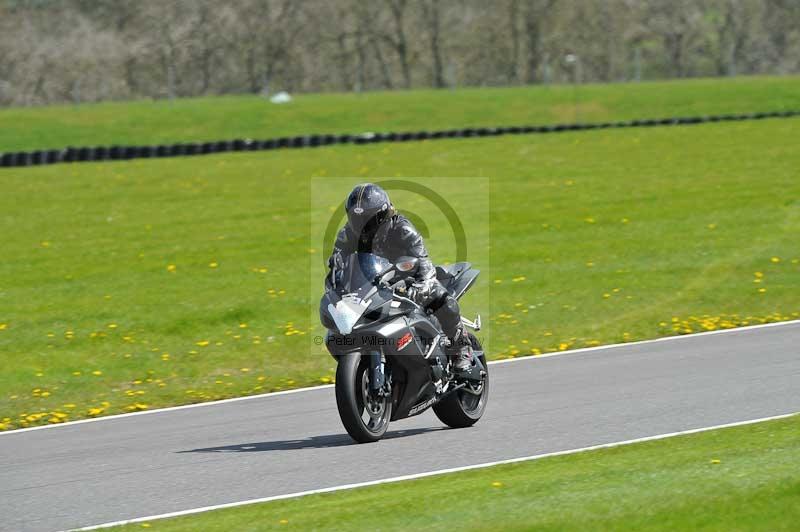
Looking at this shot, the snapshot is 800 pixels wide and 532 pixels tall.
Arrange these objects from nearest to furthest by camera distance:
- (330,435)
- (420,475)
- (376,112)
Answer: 1. (420,475)
2. (330,435)
3. (376,112)

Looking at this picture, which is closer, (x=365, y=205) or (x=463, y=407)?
(x=365, y=205)

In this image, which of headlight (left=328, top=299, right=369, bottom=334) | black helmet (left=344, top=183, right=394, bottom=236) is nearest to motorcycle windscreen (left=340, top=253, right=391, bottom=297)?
headlight (left=328, top=299, right=369, bottom=334)

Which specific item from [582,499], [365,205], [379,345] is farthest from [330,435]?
[582,499]

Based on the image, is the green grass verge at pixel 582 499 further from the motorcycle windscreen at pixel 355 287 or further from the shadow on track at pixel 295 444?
the shadow on track at pixel 295 444

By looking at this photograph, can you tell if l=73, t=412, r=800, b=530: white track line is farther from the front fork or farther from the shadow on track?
the shadow on track

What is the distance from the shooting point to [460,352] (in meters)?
10.1

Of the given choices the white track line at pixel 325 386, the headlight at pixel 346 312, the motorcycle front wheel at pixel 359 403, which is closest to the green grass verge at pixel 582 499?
the motorcycle front wheel at pixel 359 403

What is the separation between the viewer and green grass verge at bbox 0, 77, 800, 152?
1817 inches

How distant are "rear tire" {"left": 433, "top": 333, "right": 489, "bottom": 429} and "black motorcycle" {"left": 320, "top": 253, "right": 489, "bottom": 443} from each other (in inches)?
6.5

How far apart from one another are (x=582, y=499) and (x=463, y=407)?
3.19 m

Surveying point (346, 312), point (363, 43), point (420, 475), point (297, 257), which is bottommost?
point (363, 43)

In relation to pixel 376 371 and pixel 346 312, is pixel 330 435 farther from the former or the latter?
pixel 346 312

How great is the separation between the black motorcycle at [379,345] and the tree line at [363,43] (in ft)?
204

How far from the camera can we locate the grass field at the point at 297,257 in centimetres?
1459
